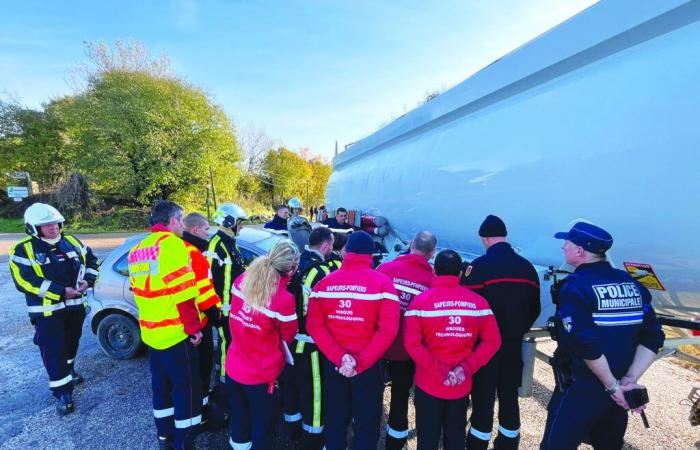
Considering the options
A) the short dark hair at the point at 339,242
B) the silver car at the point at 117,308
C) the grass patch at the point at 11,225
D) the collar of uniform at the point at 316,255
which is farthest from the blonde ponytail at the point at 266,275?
the grass patch at the point at 11,225

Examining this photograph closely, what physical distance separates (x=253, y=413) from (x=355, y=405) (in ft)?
2.15

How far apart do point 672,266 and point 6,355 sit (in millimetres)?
6749

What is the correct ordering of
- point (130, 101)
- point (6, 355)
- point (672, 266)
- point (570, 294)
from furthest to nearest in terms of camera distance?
point (130, 101) < point (6, 355) < point (570, 294) < point (672, 266)

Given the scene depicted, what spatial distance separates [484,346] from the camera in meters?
2.12

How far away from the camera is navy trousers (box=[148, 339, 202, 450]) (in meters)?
2.51

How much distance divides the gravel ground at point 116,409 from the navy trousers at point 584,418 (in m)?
0.99

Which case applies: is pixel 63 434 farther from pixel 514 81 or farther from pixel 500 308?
pixel 514 81

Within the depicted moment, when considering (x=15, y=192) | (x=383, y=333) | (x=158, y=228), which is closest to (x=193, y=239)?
(x=158, y=228)

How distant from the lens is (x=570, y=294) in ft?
5.95

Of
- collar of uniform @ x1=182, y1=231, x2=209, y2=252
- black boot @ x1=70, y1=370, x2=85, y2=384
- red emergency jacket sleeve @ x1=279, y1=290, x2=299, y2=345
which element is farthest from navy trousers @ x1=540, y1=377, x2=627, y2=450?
black boot @ x1=70, y1=370, x2=85, y2=384

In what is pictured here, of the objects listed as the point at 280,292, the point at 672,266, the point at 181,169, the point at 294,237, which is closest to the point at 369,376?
the point at 280,292

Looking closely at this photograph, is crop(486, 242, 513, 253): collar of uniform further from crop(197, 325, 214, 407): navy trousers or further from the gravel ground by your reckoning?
crop(197, 325, 214, 407): navy trousers

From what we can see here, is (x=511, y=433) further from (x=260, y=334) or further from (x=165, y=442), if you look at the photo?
(x=165, y=442)

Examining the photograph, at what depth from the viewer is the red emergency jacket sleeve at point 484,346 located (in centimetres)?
210
